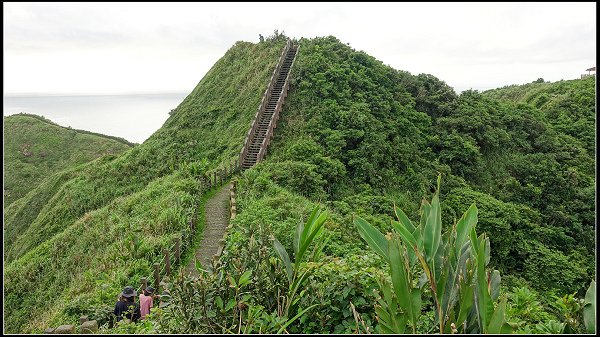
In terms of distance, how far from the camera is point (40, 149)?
47.0 meters

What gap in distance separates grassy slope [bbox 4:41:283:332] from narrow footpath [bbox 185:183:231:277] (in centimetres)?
63

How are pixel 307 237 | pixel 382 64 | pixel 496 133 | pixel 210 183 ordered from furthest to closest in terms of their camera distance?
pixel 382 64
pixel 496 133
pixel 210 183
pixel 307 237

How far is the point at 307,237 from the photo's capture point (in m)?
3.48

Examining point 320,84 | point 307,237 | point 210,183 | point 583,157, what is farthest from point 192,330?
point 583,157

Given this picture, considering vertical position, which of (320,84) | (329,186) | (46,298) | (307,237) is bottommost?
(46,298)

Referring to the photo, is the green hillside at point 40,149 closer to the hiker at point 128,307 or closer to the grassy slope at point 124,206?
the grassy slope at point 124,206

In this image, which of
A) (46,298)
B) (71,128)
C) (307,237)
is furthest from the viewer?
(71,128)

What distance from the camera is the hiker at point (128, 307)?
6571 mm

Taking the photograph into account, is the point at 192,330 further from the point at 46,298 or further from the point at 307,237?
the point at 46,298

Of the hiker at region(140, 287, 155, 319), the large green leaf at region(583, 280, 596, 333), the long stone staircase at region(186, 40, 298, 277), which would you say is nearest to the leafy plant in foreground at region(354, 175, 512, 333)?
the large green leaf at region(583, 280, 596, 333)

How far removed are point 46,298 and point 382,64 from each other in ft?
69.3

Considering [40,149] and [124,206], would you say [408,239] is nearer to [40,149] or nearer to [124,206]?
[124,206]

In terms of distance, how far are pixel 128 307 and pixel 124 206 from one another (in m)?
9.17

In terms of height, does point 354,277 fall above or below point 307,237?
below
